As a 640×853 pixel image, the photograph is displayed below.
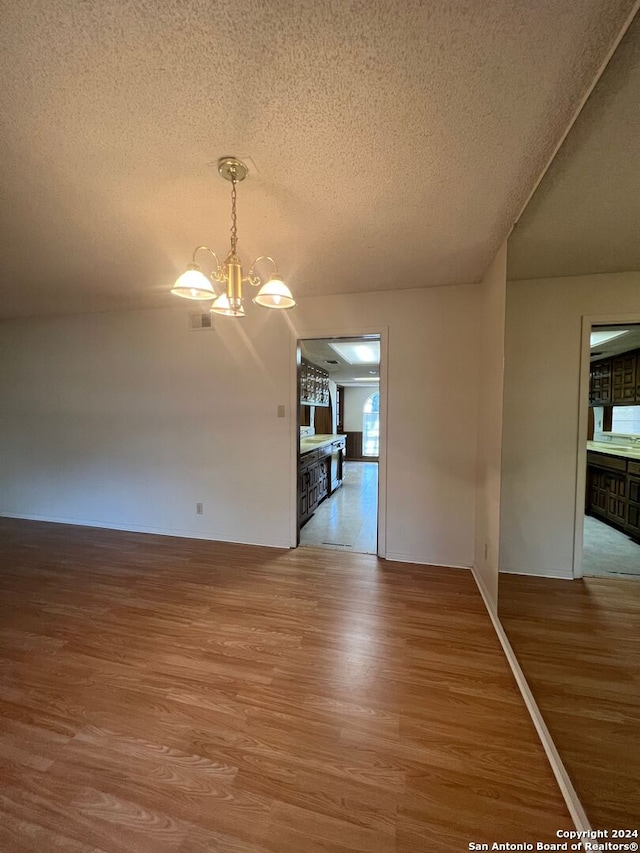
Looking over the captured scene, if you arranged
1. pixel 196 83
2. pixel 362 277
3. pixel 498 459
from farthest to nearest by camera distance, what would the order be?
pixel 362 277
pixel 498 459
pixel 196 83

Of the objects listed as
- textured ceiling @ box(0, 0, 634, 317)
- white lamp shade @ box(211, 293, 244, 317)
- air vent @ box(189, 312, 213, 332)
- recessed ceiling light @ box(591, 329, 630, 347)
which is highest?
textured ceiling @ box(0, 0, 634, 317)

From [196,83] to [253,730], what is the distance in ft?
8.23

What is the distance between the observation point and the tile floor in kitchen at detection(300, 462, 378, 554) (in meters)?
3.33

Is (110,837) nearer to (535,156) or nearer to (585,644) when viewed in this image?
(585,644)

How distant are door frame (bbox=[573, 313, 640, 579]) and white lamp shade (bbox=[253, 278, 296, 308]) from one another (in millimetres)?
1809

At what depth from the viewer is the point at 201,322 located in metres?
3.34

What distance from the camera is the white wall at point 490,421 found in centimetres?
210

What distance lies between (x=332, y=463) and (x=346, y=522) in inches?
67.2

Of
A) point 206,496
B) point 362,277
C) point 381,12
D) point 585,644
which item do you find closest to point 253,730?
point 585,644

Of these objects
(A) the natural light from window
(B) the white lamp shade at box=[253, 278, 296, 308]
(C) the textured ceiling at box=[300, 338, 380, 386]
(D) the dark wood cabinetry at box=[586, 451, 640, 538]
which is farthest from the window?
(B) the white lamp shade at box=[253, 278, 296, 308]

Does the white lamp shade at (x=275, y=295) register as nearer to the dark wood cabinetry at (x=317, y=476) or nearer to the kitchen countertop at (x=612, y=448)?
the dark wood cabinetry at (x=317, y=476)

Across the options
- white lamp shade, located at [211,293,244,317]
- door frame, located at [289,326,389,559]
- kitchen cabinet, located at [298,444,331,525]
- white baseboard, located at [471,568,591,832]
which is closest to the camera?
white baseboard, located at [471,568,591,832]

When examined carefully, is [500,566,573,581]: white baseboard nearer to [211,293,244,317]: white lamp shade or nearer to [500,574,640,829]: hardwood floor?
[500,574,640,829]: hardwood floor

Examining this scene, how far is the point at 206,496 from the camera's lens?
3.39 meters
